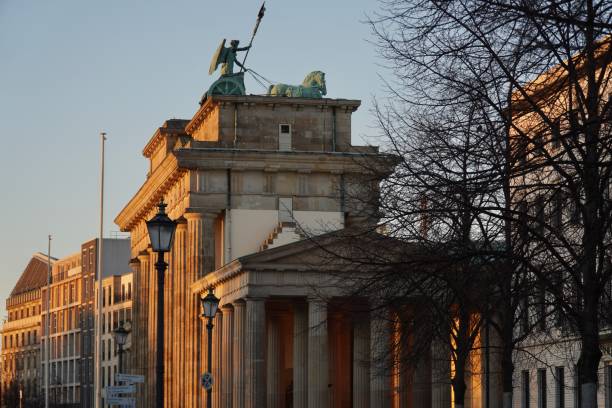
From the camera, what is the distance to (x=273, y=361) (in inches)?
3634

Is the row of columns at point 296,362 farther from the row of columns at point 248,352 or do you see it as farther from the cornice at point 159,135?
the cornice at point 159,135

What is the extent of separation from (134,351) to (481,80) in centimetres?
9465

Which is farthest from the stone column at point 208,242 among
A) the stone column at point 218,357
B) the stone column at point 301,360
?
the stone column at point 301,360

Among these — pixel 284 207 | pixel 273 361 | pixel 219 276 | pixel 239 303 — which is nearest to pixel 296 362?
pixel 239 303

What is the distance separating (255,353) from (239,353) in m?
1.90

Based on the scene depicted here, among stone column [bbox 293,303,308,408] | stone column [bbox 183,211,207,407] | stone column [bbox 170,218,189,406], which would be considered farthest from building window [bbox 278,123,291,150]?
stone column [bbox 293,303,308,408]

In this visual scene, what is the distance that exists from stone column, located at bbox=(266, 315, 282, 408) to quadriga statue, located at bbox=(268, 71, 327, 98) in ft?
51.8

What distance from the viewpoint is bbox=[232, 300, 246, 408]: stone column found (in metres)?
83.1

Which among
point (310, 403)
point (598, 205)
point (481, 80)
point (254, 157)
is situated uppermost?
point (254, 157)

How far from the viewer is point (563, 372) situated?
6744 centimetres

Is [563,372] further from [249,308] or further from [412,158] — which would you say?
[412,158]

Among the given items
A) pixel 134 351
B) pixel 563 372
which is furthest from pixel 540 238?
pixel 134 351

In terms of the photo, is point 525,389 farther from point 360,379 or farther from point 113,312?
point 113,312

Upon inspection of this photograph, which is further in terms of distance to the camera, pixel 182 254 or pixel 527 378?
pixel 182 254
